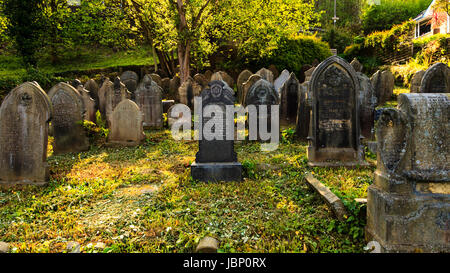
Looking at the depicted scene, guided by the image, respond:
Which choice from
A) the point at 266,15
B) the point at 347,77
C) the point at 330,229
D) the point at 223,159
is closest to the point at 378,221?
the point at 330,229

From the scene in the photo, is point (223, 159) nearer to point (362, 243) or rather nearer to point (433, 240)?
point (362, 243)

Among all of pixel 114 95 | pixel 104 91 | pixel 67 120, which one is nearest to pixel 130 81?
pixel 104 91

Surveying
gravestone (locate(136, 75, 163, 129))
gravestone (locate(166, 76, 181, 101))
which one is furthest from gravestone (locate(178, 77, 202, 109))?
gravestone (locate(166, 76, 181, 101))

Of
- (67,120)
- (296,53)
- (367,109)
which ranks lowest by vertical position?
(67,120)

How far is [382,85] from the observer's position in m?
13.6

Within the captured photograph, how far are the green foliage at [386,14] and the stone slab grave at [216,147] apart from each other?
120 ft

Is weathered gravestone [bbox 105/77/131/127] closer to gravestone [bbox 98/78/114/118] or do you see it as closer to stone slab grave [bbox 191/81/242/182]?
gravestone [bbox 98/78/114/118]

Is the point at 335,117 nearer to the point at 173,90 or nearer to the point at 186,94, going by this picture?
the point at 186,94

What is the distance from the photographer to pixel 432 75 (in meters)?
8.18

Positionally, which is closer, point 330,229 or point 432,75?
point 330,229

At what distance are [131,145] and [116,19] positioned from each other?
506 inches

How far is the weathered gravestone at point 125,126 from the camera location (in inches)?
330

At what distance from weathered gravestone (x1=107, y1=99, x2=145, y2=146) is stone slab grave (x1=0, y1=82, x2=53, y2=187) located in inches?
109

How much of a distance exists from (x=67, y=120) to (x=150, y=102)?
134 inches
